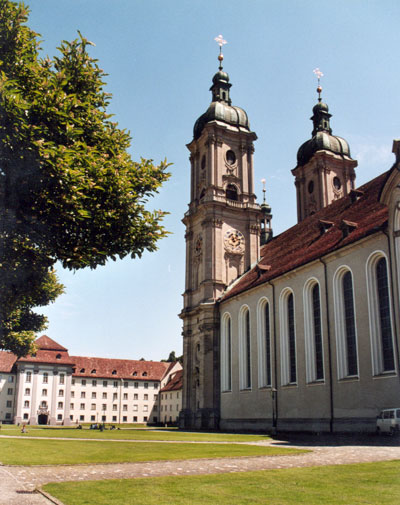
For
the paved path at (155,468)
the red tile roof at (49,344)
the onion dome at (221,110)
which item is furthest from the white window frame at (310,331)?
the red tile roof at (49,344)

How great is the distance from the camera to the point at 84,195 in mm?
13445

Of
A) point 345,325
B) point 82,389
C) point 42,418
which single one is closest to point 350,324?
point 345,325

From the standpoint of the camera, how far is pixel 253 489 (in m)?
10.2

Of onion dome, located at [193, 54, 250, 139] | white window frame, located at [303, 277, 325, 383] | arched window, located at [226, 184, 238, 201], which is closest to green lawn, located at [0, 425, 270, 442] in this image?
white window frame, located at [303, 277, 325, 383]

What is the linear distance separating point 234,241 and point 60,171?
42.1 meters

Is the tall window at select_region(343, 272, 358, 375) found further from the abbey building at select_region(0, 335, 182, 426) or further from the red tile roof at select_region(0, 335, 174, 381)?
the red tile roof at select_region(0, 335, 174, 381)

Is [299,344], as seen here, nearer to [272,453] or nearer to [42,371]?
[272,453]

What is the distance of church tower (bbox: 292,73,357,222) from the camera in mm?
59875

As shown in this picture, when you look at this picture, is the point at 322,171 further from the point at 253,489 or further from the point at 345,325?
the point at 253,489

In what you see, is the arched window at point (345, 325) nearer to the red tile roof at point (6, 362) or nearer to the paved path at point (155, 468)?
the paved path at point (155, 468)

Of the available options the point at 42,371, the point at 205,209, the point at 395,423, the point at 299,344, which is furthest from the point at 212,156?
the point at 42,371

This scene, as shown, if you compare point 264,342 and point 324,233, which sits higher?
point 324,233

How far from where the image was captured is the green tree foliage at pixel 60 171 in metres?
12.9

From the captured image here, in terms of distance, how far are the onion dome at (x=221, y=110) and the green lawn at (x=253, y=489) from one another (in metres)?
49.8
